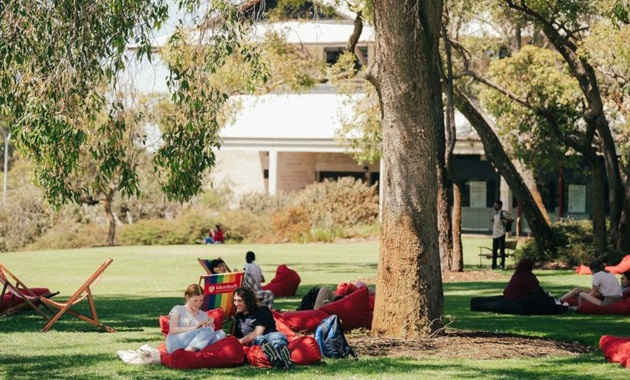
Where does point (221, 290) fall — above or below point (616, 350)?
above

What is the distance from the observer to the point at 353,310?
48.4 feet

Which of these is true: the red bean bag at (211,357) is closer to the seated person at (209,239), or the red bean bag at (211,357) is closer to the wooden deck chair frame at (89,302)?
the wooden deck chair frame at (89,302)

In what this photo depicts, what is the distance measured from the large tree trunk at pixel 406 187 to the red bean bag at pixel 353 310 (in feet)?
2.70

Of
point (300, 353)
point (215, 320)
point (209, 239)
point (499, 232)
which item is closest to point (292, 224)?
point (209, 239)

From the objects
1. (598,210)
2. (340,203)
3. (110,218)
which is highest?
(598,210)

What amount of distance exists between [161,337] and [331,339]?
2848 millimetres

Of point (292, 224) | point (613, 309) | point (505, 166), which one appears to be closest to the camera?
point (613, 309)

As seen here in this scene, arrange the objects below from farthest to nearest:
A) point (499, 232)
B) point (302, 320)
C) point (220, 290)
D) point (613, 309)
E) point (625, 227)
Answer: point (499, 232), point (625, 227), point (613, 309), point (220, 290), point (302, 320)

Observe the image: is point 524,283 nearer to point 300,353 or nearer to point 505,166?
point 300,353

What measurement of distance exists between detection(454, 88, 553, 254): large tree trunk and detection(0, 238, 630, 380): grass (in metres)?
2.07

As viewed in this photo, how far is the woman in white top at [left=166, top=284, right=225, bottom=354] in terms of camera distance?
11.6 metres

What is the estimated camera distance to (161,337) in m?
14.0

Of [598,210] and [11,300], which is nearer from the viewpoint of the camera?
[11,300]

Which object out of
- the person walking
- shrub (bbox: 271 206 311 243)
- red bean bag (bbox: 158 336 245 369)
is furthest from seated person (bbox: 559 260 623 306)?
shrub (bbox: 271 206 311 243)
